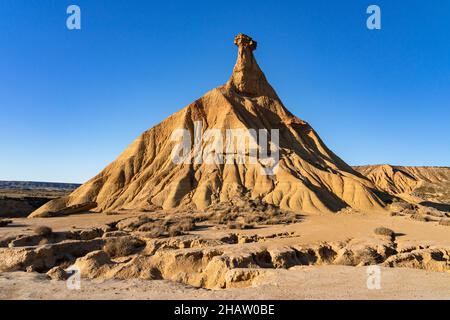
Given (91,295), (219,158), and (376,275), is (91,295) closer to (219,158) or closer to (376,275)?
(376,275)

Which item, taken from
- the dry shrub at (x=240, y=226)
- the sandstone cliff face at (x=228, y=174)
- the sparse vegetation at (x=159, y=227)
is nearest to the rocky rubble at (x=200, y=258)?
the sparse vegetation at (x=159, y=227)

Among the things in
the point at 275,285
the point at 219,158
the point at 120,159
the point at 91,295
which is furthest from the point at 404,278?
the point at 120,159

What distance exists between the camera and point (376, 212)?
31062 mm

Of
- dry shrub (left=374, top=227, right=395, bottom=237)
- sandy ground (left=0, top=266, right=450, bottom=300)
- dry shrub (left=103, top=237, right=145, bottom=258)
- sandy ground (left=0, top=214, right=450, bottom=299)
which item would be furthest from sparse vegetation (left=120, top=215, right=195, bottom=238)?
dry shrub (left=374, top=227, right=395, bottom=237)

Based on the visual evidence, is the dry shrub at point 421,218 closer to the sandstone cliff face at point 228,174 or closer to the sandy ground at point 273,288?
the sandstone cliff face at point 228,174

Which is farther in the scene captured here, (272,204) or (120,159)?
(120,159)

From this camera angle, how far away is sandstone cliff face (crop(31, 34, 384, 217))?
3225 cm

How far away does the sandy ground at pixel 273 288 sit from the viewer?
7.57 metres

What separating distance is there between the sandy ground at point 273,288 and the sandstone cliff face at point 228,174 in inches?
811

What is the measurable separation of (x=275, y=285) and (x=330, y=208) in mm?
23388

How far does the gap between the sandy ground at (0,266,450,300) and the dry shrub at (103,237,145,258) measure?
5916mm

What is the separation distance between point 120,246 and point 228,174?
2020cm

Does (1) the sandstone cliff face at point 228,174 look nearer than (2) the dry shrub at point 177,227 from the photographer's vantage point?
No

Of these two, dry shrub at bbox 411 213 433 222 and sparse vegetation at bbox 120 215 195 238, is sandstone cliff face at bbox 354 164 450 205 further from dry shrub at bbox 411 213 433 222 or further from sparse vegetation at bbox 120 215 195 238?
sparse vegetation at bbox 120 215 195 238
